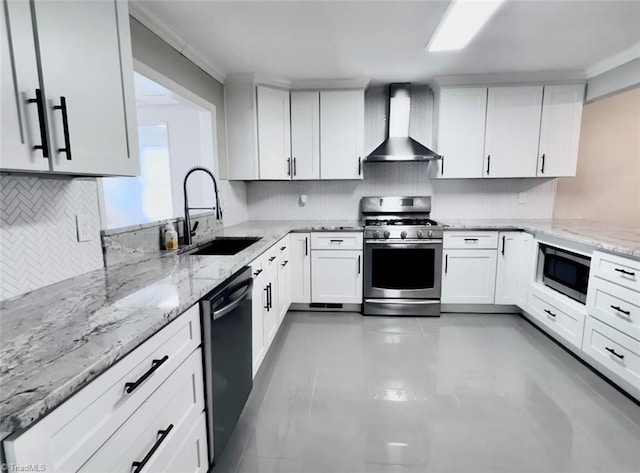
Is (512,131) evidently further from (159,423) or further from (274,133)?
(159,423)

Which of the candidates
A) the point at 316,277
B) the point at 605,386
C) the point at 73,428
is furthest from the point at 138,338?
the point at 605,386

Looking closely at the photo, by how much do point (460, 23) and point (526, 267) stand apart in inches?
86.4

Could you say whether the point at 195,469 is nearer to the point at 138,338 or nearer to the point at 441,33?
the point at 138,338

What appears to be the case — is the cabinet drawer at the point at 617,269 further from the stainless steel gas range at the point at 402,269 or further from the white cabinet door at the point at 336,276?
the white cabinet door at the point at 336,276

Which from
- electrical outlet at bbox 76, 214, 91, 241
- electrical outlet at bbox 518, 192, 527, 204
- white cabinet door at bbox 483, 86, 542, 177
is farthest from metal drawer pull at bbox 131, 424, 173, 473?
electrical outlet at bbox 518, 192, 527, 204

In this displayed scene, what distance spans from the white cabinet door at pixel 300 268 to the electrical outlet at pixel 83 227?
1.91 metres

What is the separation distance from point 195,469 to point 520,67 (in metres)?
3.88

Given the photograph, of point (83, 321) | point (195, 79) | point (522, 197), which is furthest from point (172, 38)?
point (522, 197)

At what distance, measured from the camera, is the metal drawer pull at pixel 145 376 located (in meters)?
0.85

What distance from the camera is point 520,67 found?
304 centimetres

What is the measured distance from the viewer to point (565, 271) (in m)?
2.57

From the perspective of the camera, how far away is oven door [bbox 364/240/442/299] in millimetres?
3191

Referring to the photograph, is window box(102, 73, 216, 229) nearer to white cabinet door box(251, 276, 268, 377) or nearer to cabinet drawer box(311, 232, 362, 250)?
cabinet drawer box(311, 232, 362, 250)

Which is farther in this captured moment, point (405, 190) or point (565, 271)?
point (405, 190)
